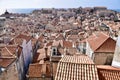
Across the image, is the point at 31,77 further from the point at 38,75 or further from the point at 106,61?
the point at 106,61

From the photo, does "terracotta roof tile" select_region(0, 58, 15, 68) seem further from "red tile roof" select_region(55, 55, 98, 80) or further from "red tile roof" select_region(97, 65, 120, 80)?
"red tile roof" select_region(97, 65, 120, 80)

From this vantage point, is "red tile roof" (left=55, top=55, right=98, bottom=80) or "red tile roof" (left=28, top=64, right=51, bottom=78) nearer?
"red tile roof" (left=55, top=55, right=98, bottom=80)

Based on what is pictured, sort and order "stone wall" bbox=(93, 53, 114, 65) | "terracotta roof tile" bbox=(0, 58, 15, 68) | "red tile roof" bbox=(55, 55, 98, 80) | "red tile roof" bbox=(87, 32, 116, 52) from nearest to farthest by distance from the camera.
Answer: "red tile roof" bbox=(55, 55, 98, 80) < "terracotta roof tile" bbox=(0, 58, 15, 68) < "stone wall" bbox=(93, 53, 114, 65) < "red tile roof" bbox=(87, 32, 116, 52)

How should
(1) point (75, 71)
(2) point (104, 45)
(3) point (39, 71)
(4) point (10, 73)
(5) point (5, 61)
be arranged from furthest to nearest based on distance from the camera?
(3) point (39, 71) < (2) point (104, 45) < (5) point (5, 61) < (4) point (10, 73) < (1) point (75, 71)

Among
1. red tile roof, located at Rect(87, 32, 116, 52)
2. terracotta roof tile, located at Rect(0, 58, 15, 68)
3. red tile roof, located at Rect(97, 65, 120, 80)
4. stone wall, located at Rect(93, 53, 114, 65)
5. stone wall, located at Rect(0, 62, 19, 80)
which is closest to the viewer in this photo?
red tile roof, located at Rect(97, 65, 120, 80)

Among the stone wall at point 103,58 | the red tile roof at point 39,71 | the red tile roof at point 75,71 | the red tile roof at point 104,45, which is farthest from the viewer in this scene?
the red tile roof at point 39,71

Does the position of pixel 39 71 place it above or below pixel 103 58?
below

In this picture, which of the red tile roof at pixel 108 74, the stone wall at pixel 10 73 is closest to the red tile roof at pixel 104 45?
the stone wall at pixel 10 73

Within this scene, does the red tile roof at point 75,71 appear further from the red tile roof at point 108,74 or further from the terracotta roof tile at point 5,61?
the terracotta roof tile at point 5,61

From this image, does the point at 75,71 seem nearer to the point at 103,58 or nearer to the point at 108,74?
the point at 108,74

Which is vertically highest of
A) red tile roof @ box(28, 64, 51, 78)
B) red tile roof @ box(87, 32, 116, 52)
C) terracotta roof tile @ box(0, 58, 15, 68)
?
red tile roof @ box(87, 32, 116, 52)

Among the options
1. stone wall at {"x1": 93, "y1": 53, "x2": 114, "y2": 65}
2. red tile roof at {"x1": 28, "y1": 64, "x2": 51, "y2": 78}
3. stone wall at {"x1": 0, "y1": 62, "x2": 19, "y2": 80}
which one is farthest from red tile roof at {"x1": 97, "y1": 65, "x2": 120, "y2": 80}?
stone wall at {"x1": 0, "y1": 62, "x2": 19, "y2": 80}

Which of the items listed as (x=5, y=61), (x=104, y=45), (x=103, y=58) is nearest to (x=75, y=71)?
(x=103, y=58)

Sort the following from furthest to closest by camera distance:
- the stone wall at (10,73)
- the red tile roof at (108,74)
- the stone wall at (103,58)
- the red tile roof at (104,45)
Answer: the red tile roof at (104,45) → the stone wall at (103,58) → the stone wall at (10,73) → the red tile roof at (108,74)
